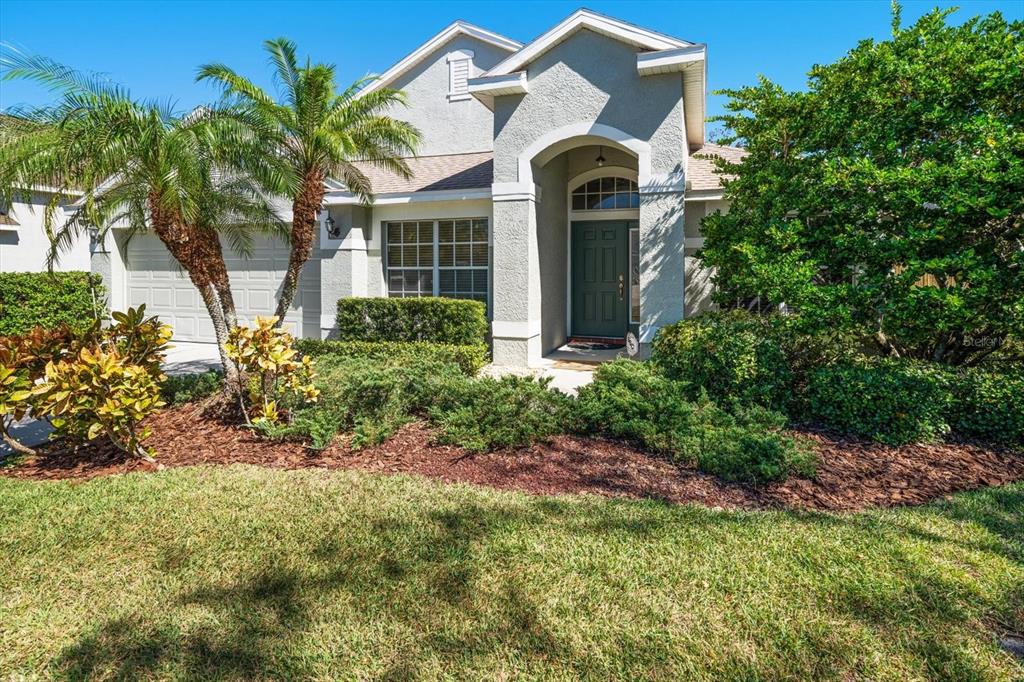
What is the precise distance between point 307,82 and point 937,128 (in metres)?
8.19

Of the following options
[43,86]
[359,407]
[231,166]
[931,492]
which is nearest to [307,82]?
[231,166]

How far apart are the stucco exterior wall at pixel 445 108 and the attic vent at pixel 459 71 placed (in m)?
0.11

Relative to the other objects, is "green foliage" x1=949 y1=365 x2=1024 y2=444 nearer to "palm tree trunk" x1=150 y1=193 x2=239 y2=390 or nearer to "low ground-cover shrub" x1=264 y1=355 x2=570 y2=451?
"low ground-cover shrub" x1=264 y1=355 x2=570 y2=451

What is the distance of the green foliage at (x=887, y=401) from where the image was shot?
5.85 meters

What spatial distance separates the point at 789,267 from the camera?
7.04 meters

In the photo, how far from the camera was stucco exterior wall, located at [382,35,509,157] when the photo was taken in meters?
15.4

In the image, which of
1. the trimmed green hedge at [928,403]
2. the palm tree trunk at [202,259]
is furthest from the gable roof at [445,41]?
the trimmed green hedge at [928,403]

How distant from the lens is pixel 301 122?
29.5 feet

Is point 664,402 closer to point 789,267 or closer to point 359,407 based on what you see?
point 789,267

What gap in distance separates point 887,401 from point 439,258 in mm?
8458

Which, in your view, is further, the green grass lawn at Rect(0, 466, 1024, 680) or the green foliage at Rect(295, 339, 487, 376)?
the green foliage at Rect(295, 339, 487, 376)

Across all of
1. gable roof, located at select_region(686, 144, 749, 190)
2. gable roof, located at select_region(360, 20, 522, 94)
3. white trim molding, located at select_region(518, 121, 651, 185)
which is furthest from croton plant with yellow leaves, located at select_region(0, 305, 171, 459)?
gable roof, located at select_region(360, 20, 522, 94)

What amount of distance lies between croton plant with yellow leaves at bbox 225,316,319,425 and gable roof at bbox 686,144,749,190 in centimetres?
704

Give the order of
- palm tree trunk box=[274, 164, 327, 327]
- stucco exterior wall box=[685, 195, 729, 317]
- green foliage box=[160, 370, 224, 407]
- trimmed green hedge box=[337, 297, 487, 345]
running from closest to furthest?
green foliage box=[160, 370, 224, 407] < palm tree trunk box=[274, 164, 327, 327] < trimmed green hedge box=[337, 297, 487, 345] < stucco exterior wall box=[685, 195, 729, 317]
